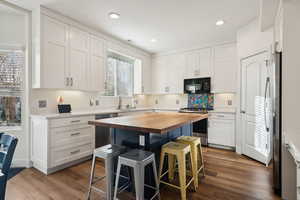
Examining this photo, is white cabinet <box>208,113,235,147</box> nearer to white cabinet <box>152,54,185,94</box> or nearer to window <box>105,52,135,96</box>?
white cabinet <box>152,54,185,94</box>

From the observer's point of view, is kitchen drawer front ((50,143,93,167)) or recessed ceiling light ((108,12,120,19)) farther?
recessed ceiling light ((108,12,120,19))

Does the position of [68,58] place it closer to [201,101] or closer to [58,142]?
[58,142]

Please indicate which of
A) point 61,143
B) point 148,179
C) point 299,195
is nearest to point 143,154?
point 148,179

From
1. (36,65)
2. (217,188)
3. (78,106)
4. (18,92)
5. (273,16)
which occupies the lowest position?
(217,188)

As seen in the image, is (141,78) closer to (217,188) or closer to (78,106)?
(78,106)

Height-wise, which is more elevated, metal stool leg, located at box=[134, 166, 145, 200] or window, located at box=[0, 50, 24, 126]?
window, located at box=[0, 50, 24, 126]

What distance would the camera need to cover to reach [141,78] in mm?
5074

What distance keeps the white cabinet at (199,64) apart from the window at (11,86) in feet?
13.1

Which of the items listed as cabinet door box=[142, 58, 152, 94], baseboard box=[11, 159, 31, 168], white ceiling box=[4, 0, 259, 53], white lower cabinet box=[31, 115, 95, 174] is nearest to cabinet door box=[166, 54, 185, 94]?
cabinet door box=[142, 58, 152, 94]

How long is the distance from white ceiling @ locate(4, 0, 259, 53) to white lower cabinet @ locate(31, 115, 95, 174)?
192 centimetres

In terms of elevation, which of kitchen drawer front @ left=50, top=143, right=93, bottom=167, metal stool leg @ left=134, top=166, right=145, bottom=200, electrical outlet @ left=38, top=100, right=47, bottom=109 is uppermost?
electrical outlet @ left=38, top=100, right=47, bottom=109

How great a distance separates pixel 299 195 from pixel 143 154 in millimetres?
1398

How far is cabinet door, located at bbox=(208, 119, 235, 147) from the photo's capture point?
3812 mm

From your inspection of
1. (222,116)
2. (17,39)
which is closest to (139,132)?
(222,116)
